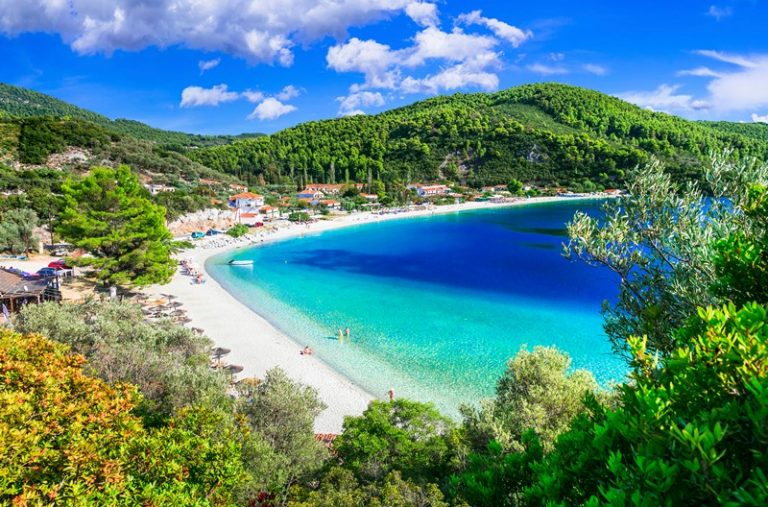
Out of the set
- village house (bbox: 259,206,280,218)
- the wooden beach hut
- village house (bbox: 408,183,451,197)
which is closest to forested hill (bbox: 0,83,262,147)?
village house (bbox: 259,206,280,218)

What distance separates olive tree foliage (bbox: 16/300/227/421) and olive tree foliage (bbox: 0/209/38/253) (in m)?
28.0

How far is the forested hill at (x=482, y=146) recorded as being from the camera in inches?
4825

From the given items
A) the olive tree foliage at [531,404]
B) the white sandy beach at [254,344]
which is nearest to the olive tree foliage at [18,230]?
the white sandy beach at [254,344]

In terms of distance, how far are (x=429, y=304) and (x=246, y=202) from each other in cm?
5707

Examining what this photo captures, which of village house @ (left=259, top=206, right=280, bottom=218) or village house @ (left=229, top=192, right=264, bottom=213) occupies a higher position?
village house @ (left=229, top=192, right=264, bottom=213)

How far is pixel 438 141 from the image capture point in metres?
142

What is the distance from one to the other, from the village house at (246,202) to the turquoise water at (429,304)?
67.2ft

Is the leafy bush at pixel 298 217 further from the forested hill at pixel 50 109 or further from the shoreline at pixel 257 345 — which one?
the forested hill at pixel 50 109

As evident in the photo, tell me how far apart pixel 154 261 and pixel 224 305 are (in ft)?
18.7

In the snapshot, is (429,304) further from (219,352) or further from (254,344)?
(219,352)

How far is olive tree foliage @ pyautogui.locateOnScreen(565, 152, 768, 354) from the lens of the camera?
24.0 feet

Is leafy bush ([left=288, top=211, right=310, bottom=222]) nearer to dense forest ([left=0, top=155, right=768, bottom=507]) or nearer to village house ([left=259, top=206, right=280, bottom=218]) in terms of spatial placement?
village house ([left=259, top=206, right=280, bottom=218])

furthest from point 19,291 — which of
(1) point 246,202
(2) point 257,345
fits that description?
(1) point 246,202

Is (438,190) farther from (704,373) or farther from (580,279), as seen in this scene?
(704,373)
